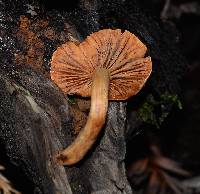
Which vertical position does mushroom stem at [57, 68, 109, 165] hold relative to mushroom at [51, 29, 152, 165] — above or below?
below

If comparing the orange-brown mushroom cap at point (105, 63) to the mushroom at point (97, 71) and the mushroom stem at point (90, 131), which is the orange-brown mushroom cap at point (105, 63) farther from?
the mushroom stem at point (90, 131)

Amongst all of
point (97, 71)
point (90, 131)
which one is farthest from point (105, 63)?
point (90, 131)

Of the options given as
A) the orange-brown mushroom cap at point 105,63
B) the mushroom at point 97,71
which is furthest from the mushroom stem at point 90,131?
the orange-brown mushroom cap at point 105,63

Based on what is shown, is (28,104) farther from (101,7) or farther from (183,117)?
(183,117)

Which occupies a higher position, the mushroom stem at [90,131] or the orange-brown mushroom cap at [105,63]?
the orange-brown mushroom cap at [105,63]

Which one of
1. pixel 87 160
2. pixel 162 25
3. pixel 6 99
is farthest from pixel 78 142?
pixel 162 25

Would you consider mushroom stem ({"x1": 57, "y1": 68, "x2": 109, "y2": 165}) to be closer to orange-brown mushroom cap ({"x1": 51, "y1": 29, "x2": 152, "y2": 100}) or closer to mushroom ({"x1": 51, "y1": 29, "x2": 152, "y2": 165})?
mushroom ({"x1": 51, "y1": 29, "x2": 152, "y2": 165})

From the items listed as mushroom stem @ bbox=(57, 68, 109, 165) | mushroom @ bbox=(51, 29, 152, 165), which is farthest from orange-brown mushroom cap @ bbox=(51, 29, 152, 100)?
mushroom stem @ bbox=(57, 68, 109, 165)
